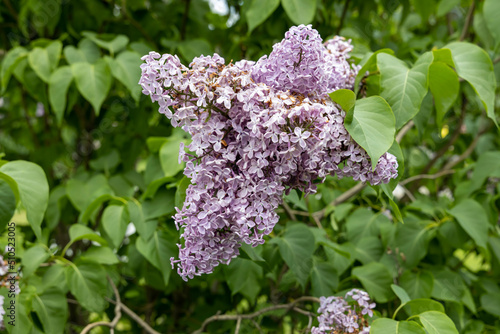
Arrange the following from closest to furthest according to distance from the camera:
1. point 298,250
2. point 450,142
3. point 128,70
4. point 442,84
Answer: point 442,84
point 298,250
point 128,70
point 450,142

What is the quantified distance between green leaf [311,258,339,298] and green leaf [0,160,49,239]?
0.67 metres

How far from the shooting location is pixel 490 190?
1.75 metres

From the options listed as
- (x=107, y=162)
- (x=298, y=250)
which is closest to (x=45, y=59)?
(x=107, y=162)

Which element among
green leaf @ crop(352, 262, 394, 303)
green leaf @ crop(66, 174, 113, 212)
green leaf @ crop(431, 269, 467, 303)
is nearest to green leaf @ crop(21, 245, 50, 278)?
green leaf @ crop(66, 174, 113, 212)

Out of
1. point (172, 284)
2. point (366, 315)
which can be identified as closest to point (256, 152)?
point (366, 315)

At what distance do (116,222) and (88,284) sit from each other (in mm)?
169

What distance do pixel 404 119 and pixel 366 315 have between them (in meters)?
0.47

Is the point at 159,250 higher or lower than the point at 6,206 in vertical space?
lower

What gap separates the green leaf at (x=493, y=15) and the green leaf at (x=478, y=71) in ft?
0.89

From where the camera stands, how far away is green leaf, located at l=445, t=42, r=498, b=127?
40.0 inches

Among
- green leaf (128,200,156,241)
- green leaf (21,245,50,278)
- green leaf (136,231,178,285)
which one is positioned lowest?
green leaf (21,245,50,278)

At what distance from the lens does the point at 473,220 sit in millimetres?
1400

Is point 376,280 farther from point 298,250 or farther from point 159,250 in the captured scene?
point 159,250

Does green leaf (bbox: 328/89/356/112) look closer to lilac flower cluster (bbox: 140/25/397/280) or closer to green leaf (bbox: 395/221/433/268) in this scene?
lilac flower cluster (bbox: 140/25/397/280)
